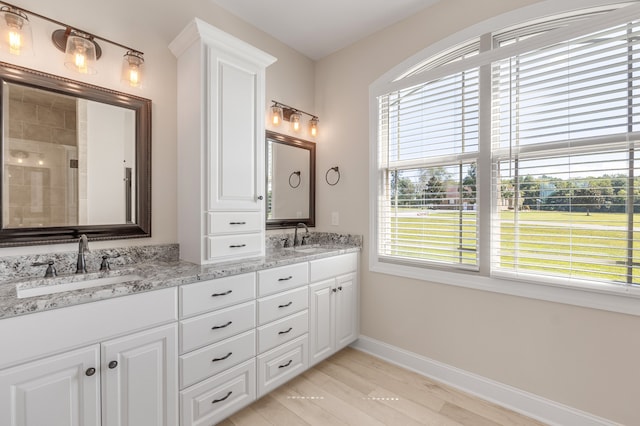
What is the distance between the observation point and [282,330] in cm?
206

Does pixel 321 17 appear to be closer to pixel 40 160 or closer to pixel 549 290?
pixel 40 160

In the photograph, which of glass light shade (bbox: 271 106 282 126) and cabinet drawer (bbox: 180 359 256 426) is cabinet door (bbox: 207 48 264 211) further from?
cabinet drawer (bbox: 180 359 256 426)

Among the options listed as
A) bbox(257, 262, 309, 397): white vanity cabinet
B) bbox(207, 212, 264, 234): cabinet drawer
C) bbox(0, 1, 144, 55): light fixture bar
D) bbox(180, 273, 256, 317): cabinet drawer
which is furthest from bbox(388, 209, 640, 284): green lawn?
bbox(0, 1, 144, 55): light fixture bar

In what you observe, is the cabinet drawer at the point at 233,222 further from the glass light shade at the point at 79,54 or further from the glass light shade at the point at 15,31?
the glass light shade at the point at 15,31

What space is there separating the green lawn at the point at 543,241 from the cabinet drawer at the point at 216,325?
1.47 m

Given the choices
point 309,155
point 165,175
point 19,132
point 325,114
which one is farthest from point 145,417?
point 325,114

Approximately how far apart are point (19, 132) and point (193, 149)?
0.84 m

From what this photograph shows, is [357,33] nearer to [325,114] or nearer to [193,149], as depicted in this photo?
[325,114]

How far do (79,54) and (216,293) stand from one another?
1528 mm

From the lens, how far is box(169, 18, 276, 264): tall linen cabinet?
1.89 metres

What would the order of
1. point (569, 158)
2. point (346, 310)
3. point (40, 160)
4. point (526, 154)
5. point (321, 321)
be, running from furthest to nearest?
point (346, 310)
point (321, 321)
point (526, 154)
point (569, 158)
point (40, 160)

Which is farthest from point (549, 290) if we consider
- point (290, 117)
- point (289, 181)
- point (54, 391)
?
point (54, 391)

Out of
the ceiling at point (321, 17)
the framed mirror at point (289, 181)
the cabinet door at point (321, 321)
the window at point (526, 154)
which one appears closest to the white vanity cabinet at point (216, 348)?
the cabinet door at point (321, 321)

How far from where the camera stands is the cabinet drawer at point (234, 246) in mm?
1916
